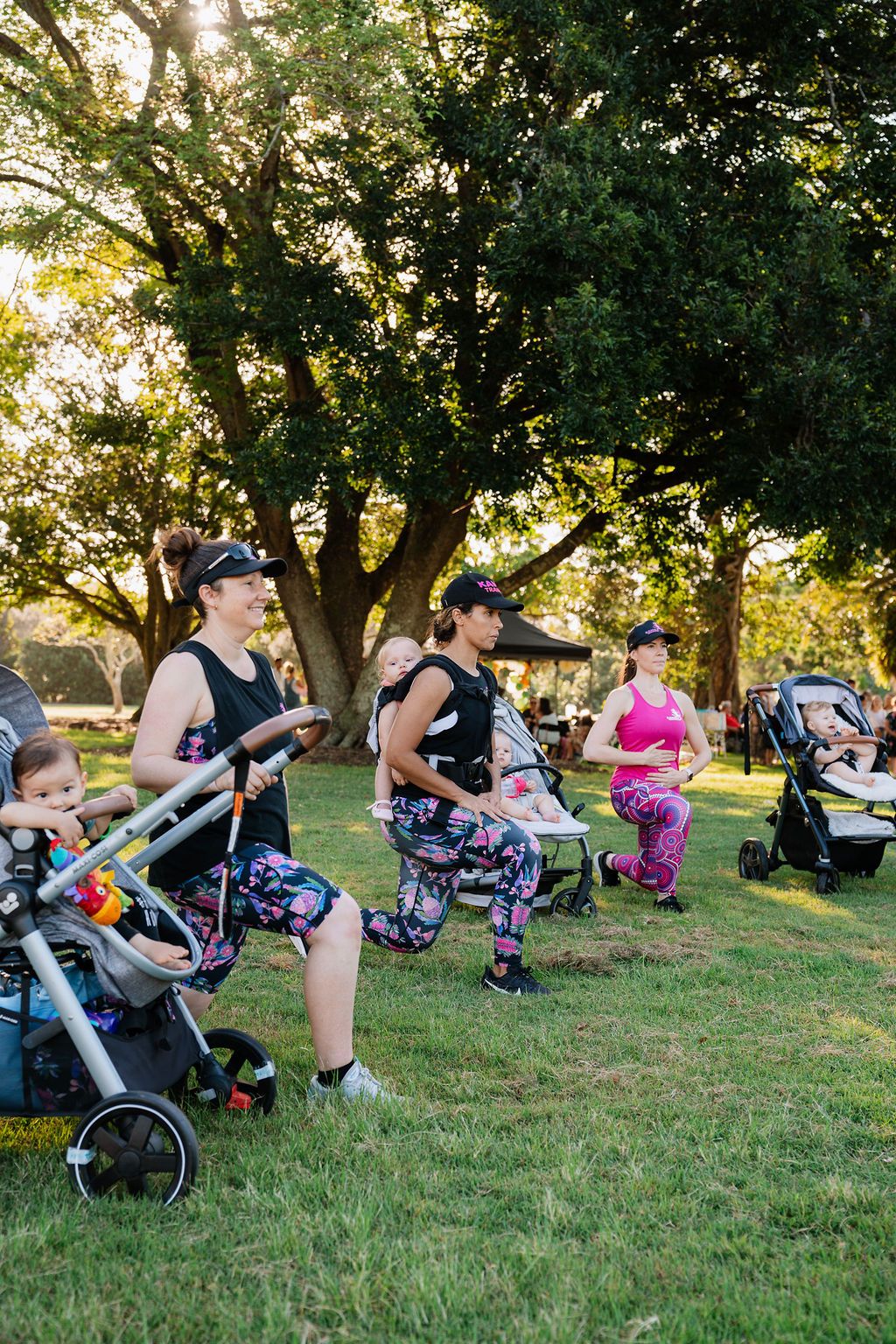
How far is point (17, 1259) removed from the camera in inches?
113

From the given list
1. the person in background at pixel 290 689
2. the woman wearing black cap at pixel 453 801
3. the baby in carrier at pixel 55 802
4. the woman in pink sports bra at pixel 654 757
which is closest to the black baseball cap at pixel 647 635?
the woman in pink sports bra at pixel 654 757

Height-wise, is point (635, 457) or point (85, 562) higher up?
point (635, 457)

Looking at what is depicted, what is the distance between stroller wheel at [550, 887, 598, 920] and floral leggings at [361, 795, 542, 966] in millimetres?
1896

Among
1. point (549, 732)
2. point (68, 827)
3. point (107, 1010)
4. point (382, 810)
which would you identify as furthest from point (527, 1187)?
point (549, 732)

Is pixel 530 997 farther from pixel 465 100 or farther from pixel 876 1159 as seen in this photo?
pixel 465 100

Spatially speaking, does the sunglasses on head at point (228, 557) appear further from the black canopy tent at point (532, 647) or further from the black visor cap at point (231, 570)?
the black canopy tent at point (532, 647)

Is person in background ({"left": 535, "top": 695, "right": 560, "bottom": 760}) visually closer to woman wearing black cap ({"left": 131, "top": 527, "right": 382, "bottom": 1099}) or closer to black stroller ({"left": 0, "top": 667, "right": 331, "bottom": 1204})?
woman wearing black cap ({"left": 131, "top": 527, "right": 382, "bottom": 1099})

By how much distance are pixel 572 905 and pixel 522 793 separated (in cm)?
97

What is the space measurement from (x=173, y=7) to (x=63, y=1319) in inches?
675

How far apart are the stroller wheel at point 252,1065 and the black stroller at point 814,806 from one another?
5.28 metres

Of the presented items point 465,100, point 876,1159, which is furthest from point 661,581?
point 876,1159

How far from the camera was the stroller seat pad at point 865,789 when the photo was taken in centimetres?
848

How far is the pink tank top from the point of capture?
7.86 metres

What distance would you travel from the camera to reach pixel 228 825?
4004 millimetres
